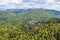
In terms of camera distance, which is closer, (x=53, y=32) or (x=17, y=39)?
(x=17, y=39)

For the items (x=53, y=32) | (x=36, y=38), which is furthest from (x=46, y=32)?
(x=36, y=38)

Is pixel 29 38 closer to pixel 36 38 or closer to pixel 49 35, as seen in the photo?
pixel 36 38

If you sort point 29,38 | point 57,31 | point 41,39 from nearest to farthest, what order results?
point 41,39, point 29,38, point 57,31

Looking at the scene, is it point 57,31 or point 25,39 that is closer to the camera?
point 25,39

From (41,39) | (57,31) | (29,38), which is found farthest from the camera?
(57,31)

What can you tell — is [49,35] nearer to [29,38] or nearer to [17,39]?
[29,38]

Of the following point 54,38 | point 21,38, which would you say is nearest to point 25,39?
point 21,38

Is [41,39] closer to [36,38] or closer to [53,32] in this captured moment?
[36,38]
